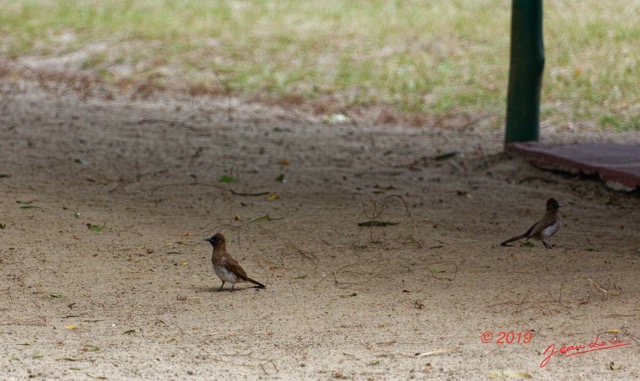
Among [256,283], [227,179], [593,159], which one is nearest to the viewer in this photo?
[256,283]

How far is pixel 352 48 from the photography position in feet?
45.2

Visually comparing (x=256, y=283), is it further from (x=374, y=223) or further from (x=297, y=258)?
(x=374, y=223)

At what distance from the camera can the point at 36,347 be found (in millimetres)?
4141

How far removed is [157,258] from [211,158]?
2519 mm

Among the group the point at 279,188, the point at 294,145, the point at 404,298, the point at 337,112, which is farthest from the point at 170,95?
the point at 404,298

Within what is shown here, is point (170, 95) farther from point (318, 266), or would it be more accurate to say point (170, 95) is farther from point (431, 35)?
point (318, 266)

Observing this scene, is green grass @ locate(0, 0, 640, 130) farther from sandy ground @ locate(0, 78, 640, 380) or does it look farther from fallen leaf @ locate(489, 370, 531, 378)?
fallen leaf @ locate(489, 370, 531, 378)

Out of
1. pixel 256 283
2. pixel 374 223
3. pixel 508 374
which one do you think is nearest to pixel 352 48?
pixel 374 223

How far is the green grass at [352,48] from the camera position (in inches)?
462

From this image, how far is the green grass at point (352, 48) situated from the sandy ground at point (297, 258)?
8.22 ft

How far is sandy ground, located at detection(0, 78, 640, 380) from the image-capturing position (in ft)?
13.3

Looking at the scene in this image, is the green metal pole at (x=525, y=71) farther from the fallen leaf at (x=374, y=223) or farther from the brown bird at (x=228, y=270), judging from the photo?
the brown bird at (x=228, y=270)

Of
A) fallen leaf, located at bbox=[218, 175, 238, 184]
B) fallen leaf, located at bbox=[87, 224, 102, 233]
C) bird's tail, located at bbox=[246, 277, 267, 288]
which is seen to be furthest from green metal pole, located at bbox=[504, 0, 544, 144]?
bird's tail, located at bbox=[246, 277, 267, 288]
